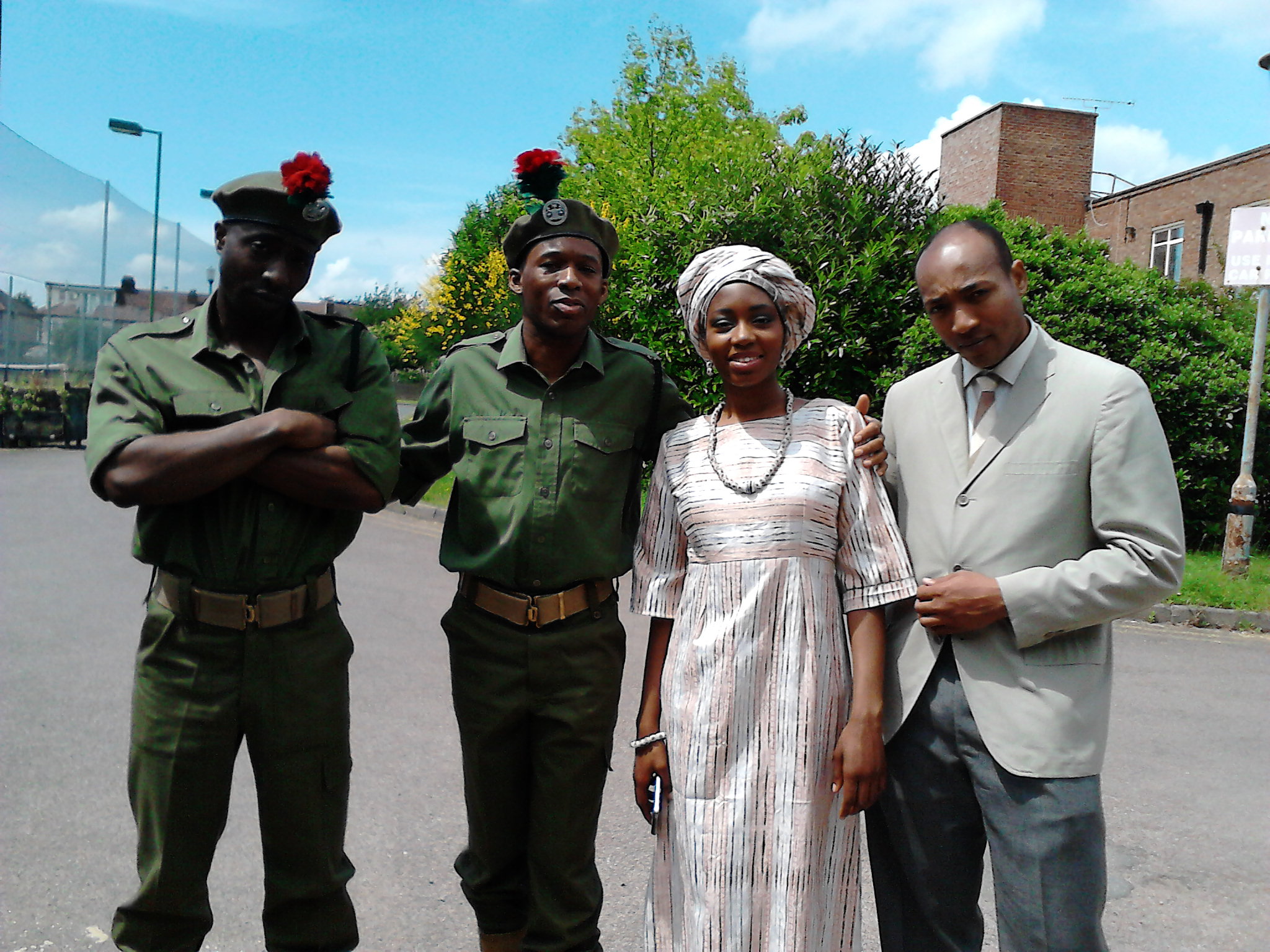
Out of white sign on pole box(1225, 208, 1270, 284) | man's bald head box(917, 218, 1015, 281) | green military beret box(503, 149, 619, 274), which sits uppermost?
white sign on pole box(1225, 208, 1270, 284)

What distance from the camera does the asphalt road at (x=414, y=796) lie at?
316 cm

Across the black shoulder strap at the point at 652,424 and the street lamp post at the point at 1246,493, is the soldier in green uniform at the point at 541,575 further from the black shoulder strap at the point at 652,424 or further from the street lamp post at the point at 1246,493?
the street lamp post at the point at 1246,493

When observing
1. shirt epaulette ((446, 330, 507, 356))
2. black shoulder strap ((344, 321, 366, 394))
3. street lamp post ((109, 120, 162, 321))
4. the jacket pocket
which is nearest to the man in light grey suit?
the jacket pocket

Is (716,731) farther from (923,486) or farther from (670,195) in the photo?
(670,195)

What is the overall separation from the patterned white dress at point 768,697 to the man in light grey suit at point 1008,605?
0.14 m

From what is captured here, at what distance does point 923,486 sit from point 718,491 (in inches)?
18.8

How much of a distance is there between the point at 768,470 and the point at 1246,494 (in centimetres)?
784

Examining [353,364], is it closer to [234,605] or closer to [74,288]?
[234,605]

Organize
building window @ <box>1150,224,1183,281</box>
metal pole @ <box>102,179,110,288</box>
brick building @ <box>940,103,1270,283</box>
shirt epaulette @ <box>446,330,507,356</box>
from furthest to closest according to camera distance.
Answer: building window @ <box>1150,224,1183,281</box> → brick building @ <box>940,103,1270,283</box> → metal pole @ <box>102,179,110,288</box> → shirt epaulette @ <box>446,330,507,356</box>

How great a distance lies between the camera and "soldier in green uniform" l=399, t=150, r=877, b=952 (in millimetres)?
2723

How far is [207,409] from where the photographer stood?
2.35 metres

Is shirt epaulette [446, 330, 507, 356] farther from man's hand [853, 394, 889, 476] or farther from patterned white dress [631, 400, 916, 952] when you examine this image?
man's hand [853, 394, 889, 476]

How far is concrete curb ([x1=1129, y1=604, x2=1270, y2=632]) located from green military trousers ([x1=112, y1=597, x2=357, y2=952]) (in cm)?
668

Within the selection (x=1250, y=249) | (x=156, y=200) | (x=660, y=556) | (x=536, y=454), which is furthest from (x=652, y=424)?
(x=156, y=200)
